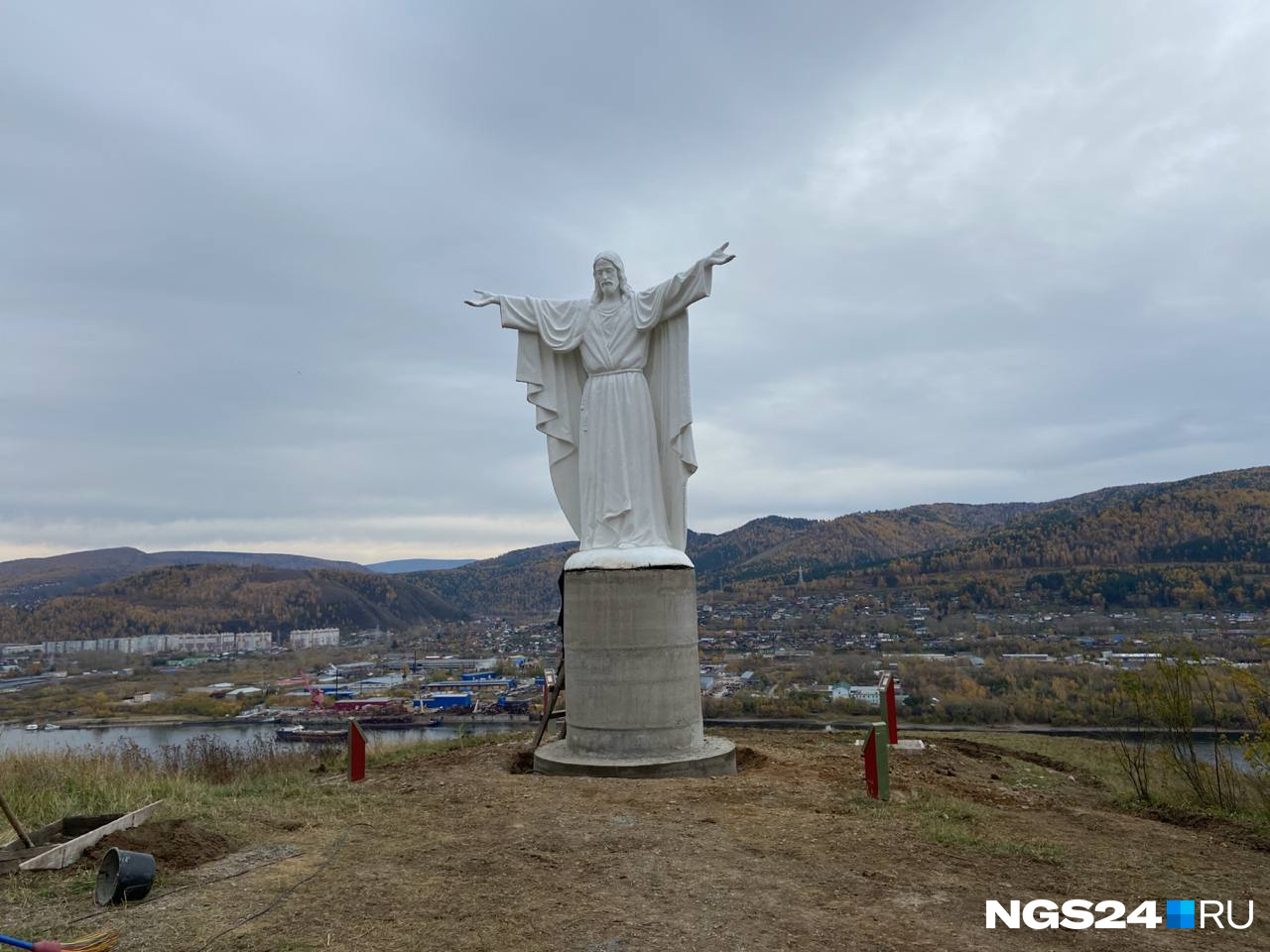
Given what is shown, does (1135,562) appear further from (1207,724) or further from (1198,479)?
(1207,724)

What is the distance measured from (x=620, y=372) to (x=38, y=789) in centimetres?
789

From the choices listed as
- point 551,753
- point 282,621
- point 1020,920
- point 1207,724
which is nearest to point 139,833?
point 551,753

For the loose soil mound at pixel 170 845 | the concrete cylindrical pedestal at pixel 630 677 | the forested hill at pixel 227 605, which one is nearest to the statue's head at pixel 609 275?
the concrete cylindrical pedestal at pixel 630 677

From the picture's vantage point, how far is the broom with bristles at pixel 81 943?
3.65 metres

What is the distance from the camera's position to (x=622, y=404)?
36.5ft

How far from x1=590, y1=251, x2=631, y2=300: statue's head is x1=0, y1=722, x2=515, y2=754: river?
826cm

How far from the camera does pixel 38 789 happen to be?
850cm

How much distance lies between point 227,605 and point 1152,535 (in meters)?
55.7

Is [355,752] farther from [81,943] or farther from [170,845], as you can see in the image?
[81,943]

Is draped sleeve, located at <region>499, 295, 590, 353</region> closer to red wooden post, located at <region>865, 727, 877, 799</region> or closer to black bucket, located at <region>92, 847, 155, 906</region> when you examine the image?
red wooden post, located at <region>865, 727, 877, 799</region>

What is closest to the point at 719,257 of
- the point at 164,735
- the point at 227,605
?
the point at 164,735

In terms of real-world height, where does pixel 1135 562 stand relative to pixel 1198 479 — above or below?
below

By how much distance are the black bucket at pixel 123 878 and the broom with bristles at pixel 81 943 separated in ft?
1.76

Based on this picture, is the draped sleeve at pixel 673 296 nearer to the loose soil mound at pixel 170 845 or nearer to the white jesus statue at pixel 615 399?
the white jesus statue at pixel 615 399
